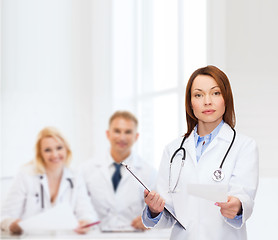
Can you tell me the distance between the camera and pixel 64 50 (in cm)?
384

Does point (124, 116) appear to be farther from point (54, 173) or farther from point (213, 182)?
point (213, 182)

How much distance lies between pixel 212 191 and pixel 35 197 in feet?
7.49

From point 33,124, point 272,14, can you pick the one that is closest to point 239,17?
point 272,14

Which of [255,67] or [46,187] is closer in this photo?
[255,67]

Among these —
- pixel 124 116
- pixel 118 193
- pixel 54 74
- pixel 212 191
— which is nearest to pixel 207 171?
pixel 212 191

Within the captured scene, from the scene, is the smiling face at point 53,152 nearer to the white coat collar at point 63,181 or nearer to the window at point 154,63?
the white coat collar at point 63,181

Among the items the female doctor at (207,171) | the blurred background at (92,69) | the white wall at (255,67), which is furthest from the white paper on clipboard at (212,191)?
the blurred background at (92,69)

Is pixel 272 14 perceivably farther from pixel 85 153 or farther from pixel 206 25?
pixel 85 153

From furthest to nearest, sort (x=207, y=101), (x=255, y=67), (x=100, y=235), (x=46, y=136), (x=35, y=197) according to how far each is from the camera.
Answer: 1. (x=46, y=136)
2. (x=35, y=197)
3. (x=100, y=235)
4. (x=255, y=67)
5. (x=207, y=101)

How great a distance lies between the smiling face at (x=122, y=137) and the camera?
3660mm

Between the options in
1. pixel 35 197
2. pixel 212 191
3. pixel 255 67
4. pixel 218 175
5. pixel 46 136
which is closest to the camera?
pixel 212 191

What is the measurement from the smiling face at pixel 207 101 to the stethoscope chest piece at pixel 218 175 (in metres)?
0.22

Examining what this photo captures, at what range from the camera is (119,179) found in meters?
3.61

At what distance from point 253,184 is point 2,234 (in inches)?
95.7
